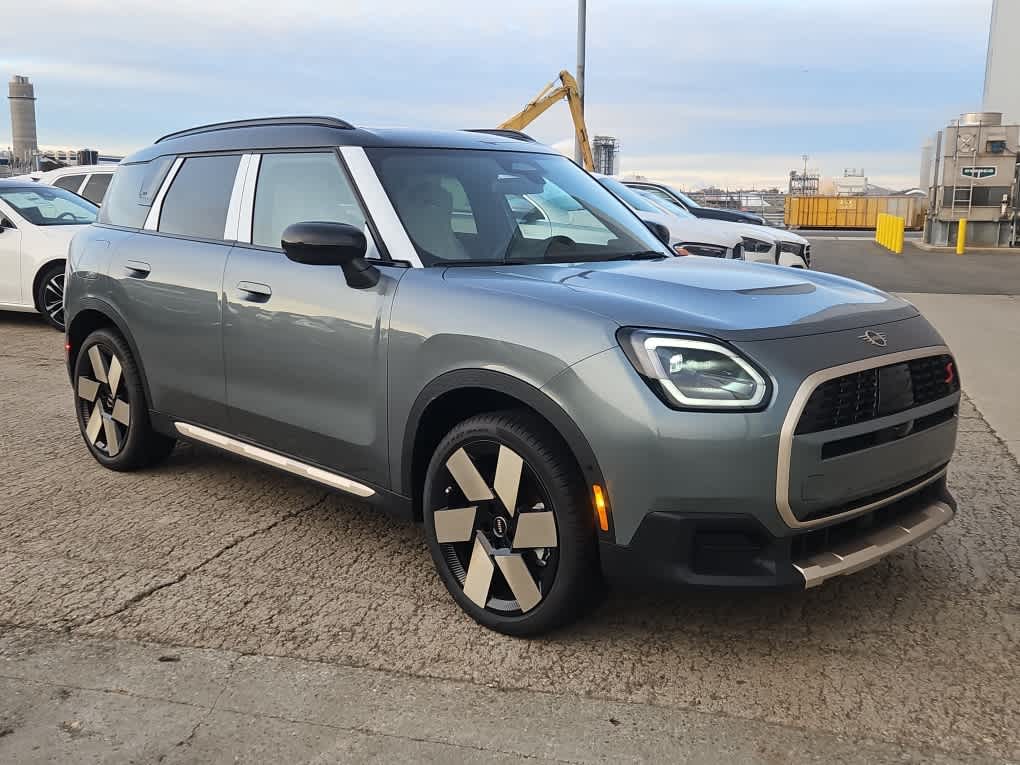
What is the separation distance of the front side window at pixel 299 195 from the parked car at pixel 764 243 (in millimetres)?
8523

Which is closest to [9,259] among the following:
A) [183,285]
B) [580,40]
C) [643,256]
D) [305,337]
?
[183,285]

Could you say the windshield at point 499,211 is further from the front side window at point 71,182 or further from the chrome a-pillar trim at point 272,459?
the front side window at point 71,182

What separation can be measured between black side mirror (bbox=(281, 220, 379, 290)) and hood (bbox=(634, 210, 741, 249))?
27.5 feet

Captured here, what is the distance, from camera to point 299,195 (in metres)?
4.13

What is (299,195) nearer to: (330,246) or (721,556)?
(330,246)

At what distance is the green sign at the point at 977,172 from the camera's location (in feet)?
81.9

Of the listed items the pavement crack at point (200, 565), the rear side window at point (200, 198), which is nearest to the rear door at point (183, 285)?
the rear side window at point (200, 198)

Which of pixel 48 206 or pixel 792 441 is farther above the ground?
pixel 48 206

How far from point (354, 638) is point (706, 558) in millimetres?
1242

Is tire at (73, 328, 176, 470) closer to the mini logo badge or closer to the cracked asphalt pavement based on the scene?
the cracked asphalt pavement

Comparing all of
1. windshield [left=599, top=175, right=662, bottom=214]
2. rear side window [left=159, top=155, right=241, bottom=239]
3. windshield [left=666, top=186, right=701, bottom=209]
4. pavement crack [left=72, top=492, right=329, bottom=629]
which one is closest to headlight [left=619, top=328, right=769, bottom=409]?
pavement crack [left=72, top=492, right=329, bottom=629]

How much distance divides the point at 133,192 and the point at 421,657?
10.5ft

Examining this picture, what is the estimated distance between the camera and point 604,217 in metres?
4.46

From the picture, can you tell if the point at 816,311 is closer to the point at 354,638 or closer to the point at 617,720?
the point at 617,720
